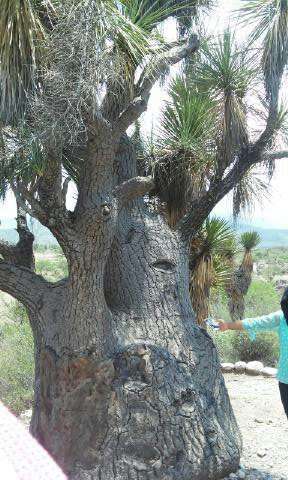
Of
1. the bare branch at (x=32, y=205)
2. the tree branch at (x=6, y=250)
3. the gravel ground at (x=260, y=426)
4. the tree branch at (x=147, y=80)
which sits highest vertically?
the tree branch at (x=147, y=80)

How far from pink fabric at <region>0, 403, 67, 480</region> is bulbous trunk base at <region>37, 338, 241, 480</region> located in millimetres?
3041

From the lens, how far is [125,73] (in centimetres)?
484

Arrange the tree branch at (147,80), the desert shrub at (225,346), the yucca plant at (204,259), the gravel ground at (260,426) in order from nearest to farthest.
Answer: the tree branch at (147,80) < the gravel ground at (260,426) < the yucca plant at (204,259) < the desert shrub at (225,346)

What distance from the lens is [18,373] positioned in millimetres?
8867

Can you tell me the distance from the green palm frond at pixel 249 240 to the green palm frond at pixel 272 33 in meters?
6.04

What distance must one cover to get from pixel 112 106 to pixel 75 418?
2.53 meters

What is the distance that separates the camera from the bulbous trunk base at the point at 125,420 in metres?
4.40

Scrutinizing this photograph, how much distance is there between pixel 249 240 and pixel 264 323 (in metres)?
7.31

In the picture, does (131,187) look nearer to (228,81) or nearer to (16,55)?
(16,55)

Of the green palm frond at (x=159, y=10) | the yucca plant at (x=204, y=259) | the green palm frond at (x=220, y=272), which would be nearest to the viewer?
the green palm frond at (x=159, y=10)

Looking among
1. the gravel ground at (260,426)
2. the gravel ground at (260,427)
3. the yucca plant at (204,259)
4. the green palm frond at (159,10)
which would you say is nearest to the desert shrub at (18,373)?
the gravel ground at (260,426)

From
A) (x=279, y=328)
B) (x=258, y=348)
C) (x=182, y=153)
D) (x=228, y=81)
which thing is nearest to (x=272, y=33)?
(x=228, y=81)

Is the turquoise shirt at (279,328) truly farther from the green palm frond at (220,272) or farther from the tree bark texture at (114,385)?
the green palm frond at (220,272)

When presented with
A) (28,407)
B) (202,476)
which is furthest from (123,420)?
(28,407)
